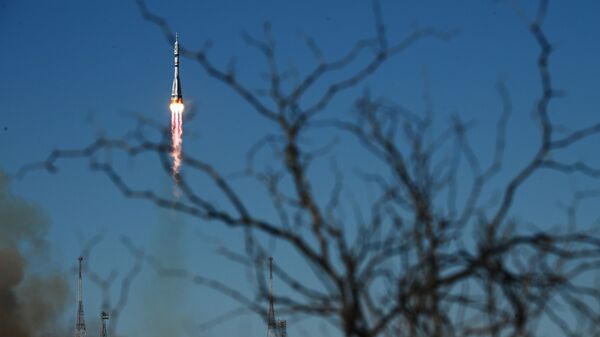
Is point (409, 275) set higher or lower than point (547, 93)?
lower

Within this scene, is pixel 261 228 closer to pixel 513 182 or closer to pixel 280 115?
pixel 280 115

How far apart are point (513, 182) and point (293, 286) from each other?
132cm

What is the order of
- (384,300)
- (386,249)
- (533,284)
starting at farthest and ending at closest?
(384,300)
(533,284)
(386,249)

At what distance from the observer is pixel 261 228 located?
6.43 metres

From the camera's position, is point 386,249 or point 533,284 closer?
point 386,249

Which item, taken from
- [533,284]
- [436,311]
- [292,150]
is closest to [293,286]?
[292,150]

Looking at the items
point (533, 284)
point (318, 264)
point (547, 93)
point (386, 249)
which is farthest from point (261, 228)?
point (533, 284)

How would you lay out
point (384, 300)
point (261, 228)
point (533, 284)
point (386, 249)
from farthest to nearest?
point (384, 300), point (533, 284), point (386, 249), point (261, 228)

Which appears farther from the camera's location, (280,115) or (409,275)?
(409,275)

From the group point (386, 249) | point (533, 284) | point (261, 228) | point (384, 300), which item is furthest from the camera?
point (384, 300)

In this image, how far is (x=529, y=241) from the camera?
6.52 metres

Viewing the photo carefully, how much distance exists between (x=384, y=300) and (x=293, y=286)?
259 centimetres

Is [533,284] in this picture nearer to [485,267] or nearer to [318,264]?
[485,267]

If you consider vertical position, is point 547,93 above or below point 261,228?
above
